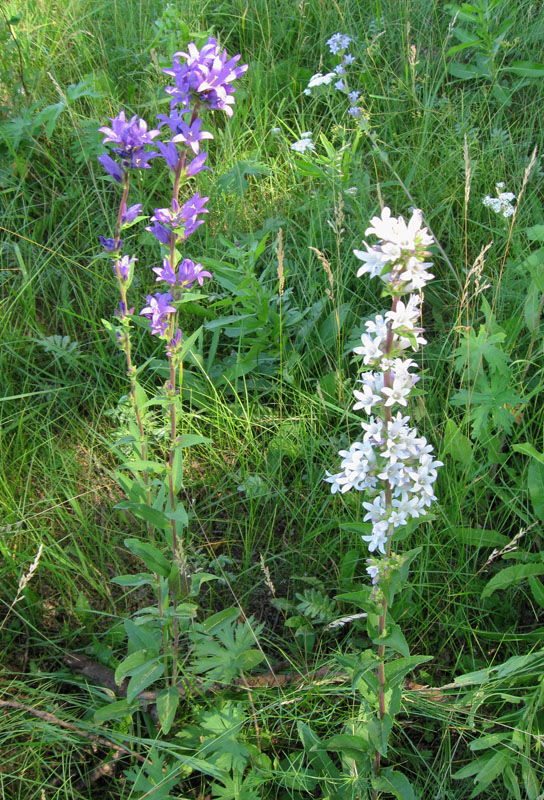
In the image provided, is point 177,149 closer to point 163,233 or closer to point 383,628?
point 163,233

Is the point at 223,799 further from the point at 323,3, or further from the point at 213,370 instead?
the point at 323,3

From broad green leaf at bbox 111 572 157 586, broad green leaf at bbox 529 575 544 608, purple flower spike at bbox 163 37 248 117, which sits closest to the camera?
purple flower spike at bbox 163 37 248 117

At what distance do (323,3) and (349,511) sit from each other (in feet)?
10.3

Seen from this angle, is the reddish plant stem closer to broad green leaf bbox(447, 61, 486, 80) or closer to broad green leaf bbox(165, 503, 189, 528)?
broad green leaf bbox(165, 503, 189, 528)

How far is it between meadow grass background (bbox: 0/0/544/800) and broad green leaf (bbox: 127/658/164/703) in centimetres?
29

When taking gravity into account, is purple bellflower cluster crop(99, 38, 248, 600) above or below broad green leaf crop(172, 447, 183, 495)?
above

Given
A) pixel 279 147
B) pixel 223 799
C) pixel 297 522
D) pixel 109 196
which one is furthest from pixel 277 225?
pixel 223 799

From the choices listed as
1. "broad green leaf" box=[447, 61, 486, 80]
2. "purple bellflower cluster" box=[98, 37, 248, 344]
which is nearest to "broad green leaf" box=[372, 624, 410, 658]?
"purple bellflower cluster" box=[98, 37, 248, 344]

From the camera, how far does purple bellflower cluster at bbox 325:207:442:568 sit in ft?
4.42

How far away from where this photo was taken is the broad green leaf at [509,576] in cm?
195

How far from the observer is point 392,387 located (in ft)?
4.90

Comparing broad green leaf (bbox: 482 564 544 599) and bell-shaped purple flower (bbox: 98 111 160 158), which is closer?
bell-shaped purple flower (bbox: 98 111 160 158)

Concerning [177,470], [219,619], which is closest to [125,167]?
[177,470]

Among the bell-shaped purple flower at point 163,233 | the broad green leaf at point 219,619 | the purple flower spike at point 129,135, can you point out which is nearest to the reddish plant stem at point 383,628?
the broad green leaf at point 219,619
